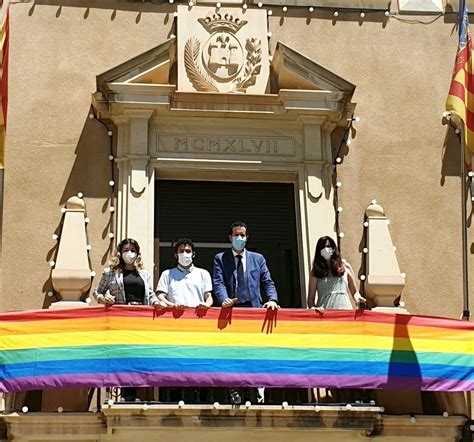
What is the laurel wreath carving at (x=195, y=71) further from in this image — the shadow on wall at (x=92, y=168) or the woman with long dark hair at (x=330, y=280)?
the woman with long dark hair at (x=330, y=280)

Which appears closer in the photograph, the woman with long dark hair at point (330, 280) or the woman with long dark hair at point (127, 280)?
the woman with long dark hair at point (127, 280)

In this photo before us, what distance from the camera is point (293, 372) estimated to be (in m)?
12.2

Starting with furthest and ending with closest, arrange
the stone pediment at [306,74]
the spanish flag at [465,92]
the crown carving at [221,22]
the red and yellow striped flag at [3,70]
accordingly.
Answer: the crown carving at [221,22] < the stone pediment at [306,74] < the spanish flag at [465,92] < the red and yellow striped flag at [3,70]

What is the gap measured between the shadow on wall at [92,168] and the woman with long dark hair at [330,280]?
2.19m

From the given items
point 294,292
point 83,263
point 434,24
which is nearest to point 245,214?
point 294,292

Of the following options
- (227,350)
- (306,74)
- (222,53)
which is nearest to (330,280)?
(227,350)

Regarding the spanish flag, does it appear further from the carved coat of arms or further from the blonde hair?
the blonde hair

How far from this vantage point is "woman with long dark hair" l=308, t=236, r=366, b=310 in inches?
505

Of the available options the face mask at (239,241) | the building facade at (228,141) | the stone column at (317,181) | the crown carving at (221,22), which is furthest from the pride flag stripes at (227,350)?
the crown carving at (221,22)

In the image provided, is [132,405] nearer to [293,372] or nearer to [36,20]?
[293,372]

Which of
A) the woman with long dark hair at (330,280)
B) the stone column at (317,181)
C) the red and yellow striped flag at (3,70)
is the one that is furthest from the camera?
the stone column at (317,181)

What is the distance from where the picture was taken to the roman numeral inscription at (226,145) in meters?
14.1

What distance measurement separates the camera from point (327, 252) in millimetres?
12914

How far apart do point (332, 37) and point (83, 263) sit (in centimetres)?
392
